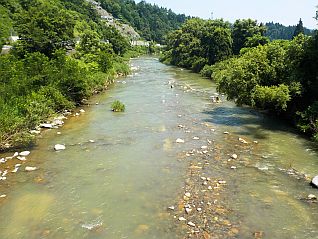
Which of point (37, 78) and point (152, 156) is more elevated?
point (37, 78)

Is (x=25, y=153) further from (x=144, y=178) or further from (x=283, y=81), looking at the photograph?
(x=283, y=81)

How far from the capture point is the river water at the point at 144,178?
13.7 metres

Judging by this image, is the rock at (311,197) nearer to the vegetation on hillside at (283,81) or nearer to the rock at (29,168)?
Answer: the vegetation on hillside at (283,81)

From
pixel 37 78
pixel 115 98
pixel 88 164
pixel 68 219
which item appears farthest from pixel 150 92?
pixel 68 219

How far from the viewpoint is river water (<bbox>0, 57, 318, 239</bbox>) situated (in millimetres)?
13727

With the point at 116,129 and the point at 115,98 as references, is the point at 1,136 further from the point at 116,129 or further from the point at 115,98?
the point at 115,98

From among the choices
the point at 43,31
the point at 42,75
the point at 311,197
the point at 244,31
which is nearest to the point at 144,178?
the point at 311,197

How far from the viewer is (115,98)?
3934 centimetres

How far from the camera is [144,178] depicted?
711 inches

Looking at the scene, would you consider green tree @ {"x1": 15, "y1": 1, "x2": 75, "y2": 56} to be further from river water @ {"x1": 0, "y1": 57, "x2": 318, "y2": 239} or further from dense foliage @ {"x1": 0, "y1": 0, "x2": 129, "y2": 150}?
river water @ {"x1": 0, "y1": 57, "x2": 318, "y2": 239}

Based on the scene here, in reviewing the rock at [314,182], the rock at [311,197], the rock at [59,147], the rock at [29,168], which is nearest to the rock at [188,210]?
the rock at [311,197]

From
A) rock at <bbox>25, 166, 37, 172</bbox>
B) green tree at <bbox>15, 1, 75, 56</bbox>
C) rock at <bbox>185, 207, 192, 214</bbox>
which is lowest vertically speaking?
rock at <bbox>25, 166, 37, 172</bbox>

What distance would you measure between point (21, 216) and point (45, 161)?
6255 mm

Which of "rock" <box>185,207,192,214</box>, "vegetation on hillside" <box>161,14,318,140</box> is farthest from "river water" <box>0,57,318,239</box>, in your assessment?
"vegetation on hillside" <box>161,14,318,140</box>
